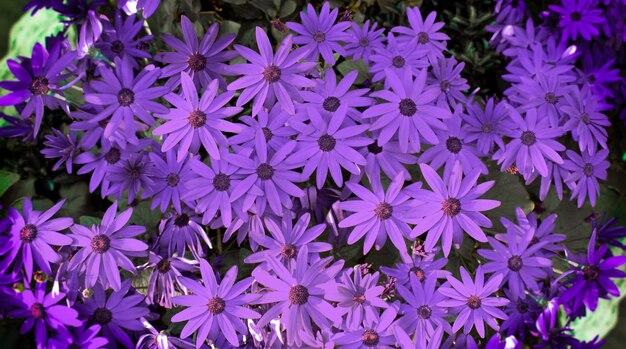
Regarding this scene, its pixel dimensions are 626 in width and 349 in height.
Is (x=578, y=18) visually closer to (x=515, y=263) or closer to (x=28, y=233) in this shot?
(x=515, y=263)

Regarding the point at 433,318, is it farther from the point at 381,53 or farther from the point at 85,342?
the point at 85,342

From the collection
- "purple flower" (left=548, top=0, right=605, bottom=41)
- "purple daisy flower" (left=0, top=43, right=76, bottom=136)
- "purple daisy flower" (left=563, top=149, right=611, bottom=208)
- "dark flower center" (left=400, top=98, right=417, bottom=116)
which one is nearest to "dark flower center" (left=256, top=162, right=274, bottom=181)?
"dark flower center" (left=400, top=98, right=417, bottom=116)

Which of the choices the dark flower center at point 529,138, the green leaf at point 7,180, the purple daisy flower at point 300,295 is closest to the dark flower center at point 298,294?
the purple daisy flower at point 300,295

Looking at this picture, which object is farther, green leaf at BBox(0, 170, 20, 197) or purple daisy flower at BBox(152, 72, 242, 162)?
green leaf at BBox(0, 170, 20, 197)

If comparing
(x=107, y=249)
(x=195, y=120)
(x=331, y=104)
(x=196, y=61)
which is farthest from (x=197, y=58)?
(x=107, y=249)

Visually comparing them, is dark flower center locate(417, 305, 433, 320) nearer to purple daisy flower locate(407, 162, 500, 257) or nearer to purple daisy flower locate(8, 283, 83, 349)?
purple daisy flower locate(407, 162, 500, 257)

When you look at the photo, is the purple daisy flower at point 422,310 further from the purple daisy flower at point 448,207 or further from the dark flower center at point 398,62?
the dark flower center at point 398,62
